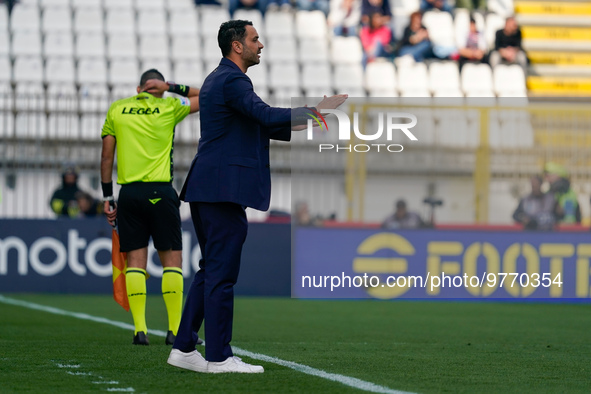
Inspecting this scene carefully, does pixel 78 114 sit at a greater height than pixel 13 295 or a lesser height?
greater

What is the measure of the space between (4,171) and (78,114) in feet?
3.84

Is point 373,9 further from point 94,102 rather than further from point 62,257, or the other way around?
point 62,257

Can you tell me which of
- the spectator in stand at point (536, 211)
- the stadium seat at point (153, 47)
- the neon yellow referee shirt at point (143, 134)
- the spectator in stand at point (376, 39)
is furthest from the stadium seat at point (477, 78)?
the neon yellow referee shirt at point (143, 134)

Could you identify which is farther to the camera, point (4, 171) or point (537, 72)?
point (537, 72)

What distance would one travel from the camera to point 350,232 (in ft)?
41.3

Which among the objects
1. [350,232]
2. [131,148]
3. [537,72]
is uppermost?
[537,72]

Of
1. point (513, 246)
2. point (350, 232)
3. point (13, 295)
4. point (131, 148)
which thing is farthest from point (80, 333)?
point (513, 246)

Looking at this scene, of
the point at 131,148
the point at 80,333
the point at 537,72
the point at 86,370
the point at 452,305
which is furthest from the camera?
the point at 537,72

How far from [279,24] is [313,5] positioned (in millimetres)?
929

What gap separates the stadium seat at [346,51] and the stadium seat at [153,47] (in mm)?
3068

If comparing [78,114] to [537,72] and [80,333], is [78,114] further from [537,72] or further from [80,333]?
[537,72]

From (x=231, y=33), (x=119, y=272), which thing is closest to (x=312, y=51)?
(x=119, y=272)

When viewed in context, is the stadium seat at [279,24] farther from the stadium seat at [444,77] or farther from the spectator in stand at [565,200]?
the spectator in stand at [565,200]

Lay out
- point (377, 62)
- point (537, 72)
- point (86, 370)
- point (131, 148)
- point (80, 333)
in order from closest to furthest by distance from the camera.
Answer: point (86, 370)
point (131, 148)
point (80, 333)
point (377, 62)
point (537, 72)
